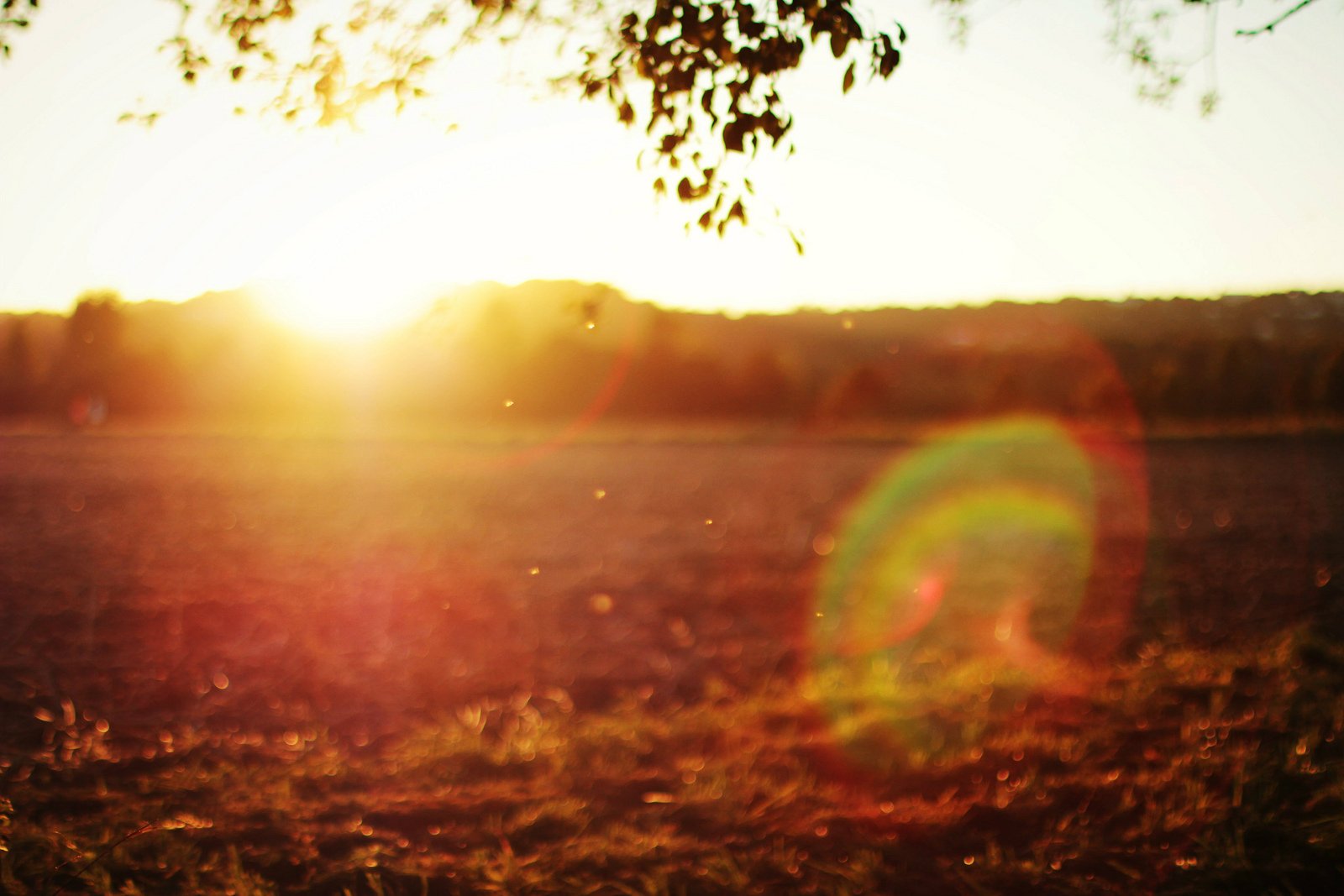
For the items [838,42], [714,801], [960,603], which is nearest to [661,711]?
[714,801]

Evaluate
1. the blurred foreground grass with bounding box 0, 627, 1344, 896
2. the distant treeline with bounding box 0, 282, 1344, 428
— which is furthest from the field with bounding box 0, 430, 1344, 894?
the distant treeline with bounding box 0, 282, 1344, 428

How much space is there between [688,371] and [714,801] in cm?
6144

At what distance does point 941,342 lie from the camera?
213ft

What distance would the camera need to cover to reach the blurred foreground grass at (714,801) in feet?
14.6

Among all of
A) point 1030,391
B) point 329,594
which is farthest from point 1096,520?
point 1030,391

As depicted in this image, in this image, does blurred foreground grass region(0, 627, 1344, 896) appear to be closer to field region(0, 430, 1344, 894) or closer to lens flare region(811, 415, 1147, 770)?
field region(0, 430, 1344, 894)

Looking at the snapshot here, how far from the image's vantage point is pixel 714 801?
17.2ft

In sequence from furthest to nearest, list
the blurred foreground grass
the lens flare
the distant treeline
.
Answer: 1. the distant treeline
2. the lens flare
3. the blurred foreground grass

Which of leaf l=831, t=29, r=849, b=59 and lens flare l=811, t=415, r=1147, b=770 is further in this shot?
lens flare l=811, t=415, r=1147, b=770

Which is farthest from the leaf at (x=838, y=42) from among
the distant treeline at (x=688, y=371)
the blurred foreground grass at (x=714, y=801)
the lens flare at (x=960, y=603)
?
the distant treeline at (x=688, y=371)

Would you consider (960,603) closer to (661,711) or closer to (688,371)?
(661,711)

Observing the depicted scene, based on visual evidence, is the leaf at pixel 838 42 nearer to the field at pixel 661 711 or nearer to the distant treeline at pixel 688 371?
the field at pixel 661 711

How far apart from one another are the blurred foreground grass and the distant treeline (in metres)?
34.2

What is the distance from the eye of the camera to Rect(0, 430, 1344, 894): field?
15.1 ft
